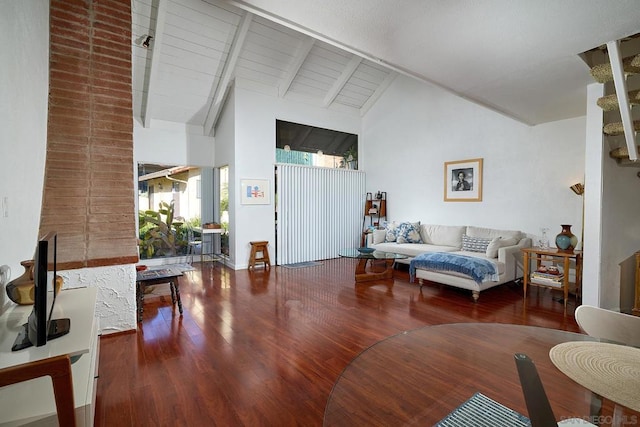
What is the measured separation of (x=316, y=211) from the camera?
6.70 m

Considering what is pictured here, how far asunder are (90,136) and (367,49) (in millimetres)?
2710

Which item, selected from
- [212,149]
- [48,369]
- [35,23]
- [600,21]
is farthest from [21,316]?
[212,149]

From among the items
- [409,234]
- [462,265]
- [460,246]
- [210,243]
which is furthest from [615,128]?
[210,243]

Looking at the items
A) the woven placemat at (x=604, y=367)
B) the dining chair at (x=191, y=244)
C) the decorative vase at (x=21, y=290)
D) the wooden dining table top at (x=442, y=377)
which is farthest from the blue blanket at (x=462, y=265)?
the dining chair at (x=191, y=244)

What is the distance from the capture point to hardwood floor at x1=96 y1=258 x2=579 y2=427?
1.84 m

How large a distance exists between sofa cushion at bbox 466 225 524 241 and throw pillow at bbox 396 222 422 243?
92 cm

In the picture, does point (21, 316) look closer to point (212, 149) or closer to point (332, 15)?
point (332, 15)

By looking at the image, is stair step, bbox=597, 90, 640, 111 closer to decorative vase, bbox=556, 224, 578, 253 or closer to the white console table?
decorative vase, bbox=556, 224, 578, 253

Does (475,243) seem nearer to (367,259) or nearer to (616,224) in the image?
(367,259)

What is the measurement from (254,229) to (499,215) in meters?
4.45

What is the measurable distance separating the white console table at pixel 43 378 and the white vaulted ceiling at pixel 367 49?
6.80 ft

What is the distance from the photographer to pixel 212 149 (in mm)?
6902

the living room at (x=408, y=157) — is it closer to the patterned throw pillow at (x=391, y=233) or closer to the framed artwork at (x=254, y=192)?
the framed artwork at (x=254, y=192)

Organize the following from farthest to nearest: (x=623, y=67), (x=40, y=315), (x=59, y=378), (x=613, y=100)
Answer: (x=613, y=100) < (x=623, y=67) < (x=40, y=315) < (x=59, y=378)
